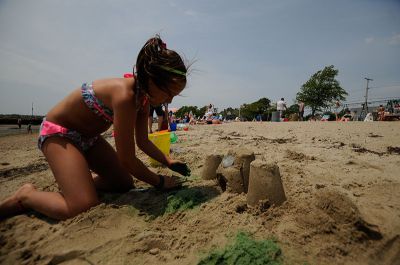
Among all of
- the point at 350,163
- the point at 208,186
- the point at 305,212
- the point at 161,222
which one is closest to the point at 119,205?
the point at 161,222

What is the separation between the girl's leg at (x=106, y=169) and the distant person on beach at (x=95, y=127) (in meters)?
0.12

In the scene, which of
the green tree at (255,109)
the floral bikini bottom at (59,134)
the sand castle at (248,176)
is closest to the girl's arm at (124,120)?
the floral bikini bottom at (59,134)

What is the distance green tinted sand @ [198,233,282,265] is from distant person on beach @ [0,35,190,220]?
969 millimetres

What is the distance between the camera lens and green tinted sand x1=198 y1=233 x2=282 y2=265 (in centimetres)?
147

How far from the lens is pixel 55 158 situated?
86.0 inches

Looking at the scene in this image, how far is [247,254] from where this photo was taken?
4.96 feet

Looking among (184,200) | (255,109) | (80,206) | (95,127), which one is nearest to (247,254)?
(184,200)

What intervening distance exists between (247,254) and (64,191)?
144 centimetres

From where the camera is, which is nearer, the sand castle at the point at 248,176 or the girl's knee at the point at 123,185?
the sand castle at the point at 248,176

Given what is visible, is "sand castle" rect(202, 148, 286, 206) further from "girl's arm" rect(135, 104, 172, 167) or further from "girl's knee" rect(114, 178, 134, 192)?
"girl's knee" rect(114, 178, 134, 192)

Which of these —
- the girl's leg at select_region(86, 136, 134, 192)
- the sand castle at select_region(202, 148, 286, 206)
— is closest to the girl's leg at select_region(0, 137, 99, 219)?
the girl's leg at select_region(86, 136, 134, 192)

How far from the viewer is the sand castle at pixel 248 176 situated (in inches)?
75.1

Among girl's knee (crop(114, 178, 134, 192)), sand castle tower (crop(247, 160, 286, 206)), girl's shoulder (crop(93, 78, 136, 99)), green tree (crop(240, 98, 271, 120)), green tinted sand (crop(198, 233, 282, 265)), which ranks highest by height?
green tree (crop(240, 98, 271, 120))

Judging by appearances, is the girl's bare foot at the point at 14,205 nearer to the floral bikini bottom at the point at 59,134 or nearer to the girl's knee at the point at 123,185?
the floral bikini bottom at the point at 59,134
